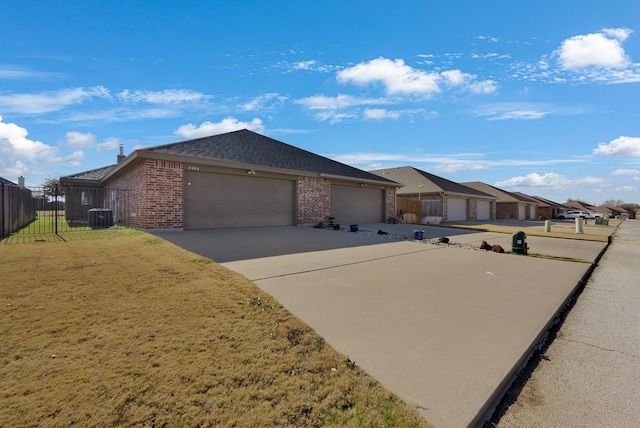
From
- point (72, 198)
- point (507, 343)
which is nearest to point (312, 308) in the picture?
point (507, 343)

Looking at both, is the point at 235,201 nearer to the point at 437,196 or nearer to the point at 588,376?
the point at 588,376

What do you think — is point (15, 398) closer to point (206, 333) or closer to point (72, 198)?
point (206, 333)

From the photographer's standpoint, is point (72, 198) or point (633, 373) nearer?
point (633, 373)

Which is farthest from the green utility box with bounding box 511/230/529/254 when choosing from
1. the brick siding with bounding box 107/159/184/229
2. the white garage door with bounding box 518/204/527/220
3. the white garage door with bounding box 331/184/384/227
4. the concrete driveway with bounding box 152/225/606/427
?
the white garage door with bounding box 518/204/527/220

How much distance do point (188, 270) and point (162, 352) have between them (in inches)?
120

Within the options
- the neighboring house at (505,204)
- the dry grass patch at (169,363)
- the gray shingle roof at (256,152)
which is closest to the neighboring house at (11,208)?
the gray shingle roof at (256,152)

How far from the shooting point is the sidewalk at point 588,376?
2336 millimetres

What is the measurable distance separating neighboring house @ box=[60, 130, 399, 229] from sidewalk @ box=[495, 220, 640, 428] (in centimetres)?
1183

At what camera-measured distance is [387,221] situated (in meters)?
21.9

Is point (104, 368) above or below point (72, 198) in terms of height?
below

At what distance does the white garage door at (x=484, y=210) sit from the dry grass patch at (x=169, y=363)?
34.6m

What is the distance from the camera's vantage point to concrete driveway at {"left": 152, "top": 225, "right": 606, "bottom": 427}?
2.58m

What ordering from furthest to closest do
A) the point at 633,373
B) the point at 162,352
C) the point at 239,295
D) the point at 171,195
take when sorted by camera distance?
the point at 171,195 < the point at 239,295 < the point at 633,373 < the point at 162,352

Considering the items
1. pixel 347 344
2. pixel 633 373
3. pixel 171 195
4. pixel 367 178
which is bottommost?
pixel 633 373
